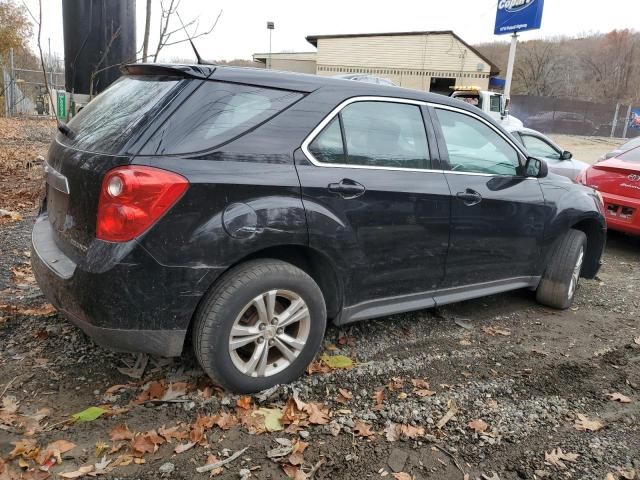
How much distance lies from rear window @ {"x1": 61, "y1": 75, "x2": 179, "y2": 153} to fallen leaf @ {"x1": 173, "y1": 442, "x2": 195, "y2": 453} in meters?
1.46

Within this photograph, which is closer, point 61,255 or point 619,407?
point 61,255

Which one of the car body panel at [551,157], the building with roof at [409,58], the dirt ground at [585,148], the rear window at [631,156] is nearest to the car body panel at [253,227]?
the rear window at [631,156]

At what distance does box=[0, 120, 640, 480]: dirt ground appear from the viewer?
245 centimetres

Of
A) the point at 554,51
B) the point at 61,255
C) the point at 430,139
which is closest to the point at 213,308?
the point at 61,255

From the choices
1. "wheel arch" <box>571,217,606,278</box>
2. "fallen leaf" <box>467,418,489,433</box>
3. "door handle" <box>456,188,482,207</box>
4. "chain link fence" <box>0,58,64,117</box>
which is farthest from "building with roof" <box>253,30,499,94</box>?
"fallen leaf" <box>467,418,489,433</box>

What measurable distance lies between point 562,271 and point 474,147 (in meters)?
1.51

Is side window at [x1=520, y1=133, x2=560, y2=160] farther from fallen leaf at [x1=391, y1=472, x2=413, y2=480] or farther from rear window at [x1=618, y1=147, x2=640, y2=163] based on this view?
fallen leaf at [x1=391, y1=472, x2=413, y2=480]

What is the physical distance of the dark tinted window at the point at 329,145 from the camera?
2945 millimetres

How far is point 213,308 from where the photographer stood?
8.63ft

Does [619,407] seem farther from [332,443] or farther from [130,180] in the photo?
[130,180]

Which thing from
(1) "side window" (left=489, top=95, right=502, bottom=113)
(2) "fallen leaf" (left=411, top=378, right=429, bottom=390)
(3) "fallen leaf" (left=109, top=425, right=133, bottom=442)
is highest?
(1) "side window" (left=489, top=95, right=502, bottom=113)

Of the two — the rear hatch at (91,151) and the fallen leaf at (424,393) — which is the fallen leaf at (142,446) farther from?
the fallen leaf at (424,393)

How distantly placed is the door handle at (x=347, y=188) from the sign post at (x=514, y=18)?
1588cm

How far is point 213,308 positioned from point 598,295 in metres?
4.21
